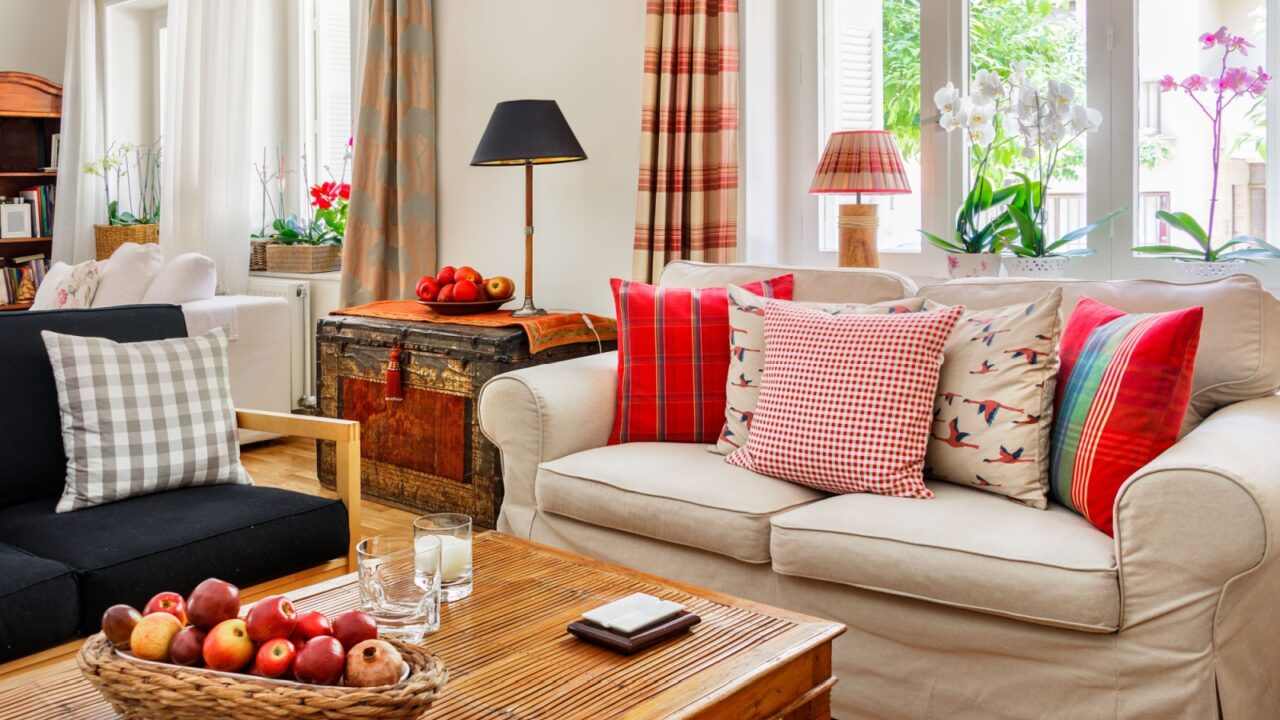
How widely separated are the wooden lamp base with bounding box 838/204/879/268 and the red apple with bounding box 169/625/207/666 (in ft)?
7.84

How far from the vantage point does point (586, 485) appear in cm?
260

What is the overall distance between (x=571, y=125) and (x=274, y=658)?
3.23 m

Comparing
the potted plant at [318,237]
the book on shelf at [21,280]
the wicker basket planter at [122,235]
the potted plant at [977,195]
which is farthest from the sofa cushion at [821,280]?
the book on shelf at [21,280]

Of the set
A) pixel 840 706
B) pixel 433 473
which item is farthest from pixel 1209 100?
pixel 433 473

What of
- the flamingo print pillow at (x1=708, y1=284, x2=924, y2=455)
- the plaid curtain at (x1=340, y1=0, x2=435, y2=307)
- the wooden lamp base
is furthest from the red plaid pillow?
the plaid curtain at (x1=340, y1=0, x2=435, y2=307)

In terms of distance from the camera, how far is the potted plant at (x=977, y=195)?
2.99 m

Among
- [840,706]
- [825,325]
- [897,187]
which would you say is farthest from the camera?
[897,187]

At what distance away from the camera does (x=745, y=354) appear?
9.00 ft

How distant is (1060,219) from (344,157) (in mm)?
3661

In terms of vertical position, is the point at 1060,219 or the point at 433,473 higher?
the point at 1060,219

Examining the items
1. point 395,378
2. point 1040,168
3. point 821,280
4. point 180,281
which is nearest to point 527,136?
point 395,378

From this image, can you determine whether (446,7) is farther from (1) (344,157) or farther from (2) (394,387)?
(2) (394,387)

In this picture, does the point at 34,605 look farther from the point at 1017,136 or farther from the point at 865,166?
the point at 1017,136

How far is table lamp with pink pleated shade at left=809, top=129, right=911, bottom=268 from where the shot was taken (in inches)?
125
